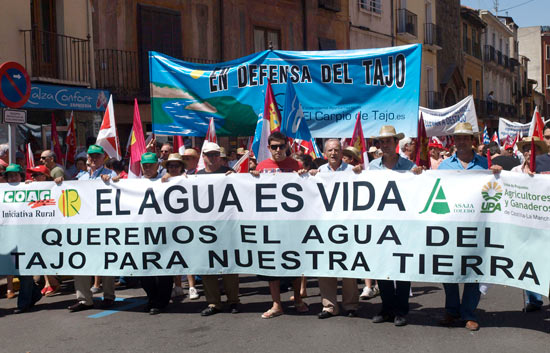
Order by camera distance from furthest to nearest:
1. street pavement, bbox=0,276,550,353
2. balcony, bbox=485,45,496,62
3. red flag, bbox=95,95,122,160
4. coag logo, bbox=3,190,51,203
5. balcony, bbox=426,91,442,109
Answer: balcony, bbox=485,45,496,62
balcony, bbox=426,91,442,109
red flag, bbox=95,95,122,160
coag logo, bbox=3,190,51,203
street pavement, bbox=0,276,550,353

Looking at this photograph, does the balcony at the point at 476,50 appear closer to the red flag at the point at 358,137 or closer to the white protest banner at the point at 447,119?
the white protest banner at the point at 447,119

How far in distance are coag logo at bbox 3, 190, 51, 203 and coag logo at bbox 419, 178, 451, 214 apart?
13.0ft

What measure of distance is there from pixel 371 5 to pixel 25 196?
2332 centimetres

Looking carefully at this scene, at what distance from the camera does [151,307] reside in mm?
7391

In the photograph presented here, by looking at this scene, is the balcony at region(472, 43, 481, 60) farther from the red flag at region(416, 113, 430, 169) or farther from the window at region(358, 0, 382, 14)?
the red flag at region(416, 113, 430, 169)

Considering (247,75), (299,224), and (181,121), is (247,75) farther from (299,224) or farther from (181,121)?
(299,224)

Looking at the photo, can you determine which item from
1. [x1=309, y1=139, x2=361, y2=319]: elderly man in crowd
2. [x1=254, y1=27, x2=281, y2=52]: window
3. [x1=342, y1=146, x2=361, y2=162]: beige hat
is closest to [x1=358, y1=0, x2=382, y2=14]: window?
[x1=254, y1=27, x2=281, y2=52]: window

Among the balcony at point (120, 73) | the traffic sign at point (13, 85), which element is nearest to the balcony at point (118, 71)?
the balcony at point (120, 73)

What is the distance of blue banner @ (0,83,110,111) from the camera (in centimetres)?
1502

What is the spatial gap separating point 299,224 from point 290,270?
1.47 feet

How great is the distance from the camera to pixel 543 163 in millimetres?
7871

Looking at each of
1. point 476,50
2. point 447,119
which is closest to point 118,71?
point 447,119

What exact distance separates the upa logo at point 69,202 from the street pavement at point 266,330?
3.45 ft

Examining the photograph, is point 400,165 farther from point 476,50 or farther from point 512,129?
point 476,50
